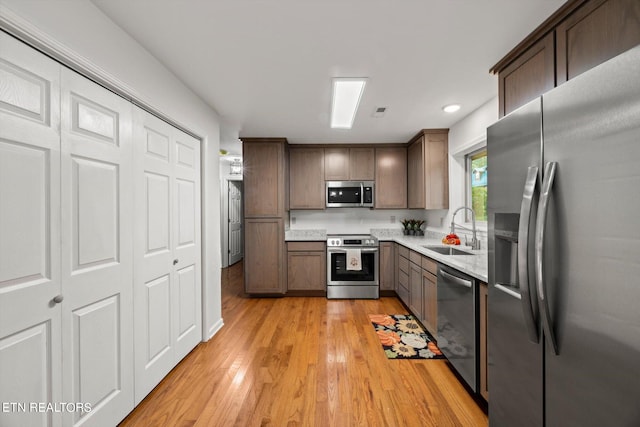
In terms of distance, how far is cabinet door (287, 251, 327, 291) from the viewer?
4.12 meters

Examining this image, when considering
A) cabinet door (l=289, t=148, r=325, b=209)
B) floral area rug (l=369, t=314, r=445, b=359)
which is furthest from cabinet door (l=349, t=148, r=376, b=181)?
floral area rug (l=369, t=314, r=445, b=359)

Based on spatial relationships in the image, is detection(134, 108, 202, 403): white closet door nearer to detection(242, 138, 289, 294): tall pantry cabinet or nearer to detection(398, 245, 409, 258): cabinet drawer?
detection(242, 138, 289, 294): tall pantry cabinet

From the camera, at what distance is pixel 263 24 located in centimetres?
160

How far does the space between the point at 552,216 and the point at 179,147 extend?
2515 millimetres

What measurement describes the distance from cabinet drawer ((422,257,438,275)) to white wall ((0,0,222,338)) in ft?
7.28

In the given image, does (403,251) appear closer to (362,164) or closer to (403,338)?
(403,338)

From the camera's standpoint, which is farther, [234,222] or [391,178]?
[234,222]

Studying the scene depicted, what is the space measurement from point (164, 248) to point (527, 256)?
7.48 feet

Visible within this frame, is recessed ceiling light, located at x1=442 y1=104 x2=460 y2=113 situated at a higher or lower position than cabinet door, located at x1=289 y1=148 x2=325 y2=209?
higher

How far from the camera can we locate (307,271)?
4.14m

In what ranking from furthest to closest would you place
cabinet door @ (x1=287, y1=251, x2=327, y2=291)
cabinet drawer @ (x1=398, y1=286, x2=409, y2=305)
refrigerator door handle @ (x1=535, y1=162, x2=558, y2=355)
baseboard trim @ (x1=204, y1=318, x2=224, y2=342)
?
cabinet door @ (x1=287, y1=251, x2=327, y2=291) → cabinet drawer @ (x1=398, y1=286, x2=409, y2=305) → baseboard trim @ (x1=204, y1=318, x2=224, y2=342) → refrigerator door handle @ (x1=535, y1=162, x2=558, y2=355)

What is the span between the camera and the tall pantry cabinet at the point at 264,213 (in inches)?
159

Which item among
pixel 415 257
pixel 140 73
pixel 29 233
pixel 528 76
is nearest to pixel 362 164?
pixel 415 257

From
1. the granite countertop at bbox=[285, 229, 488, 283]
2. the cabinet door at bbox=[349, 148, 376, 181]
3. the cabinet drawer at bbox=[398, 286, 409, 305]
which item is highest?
the cabinet door at bbox=[349, 148, 376, 181]
